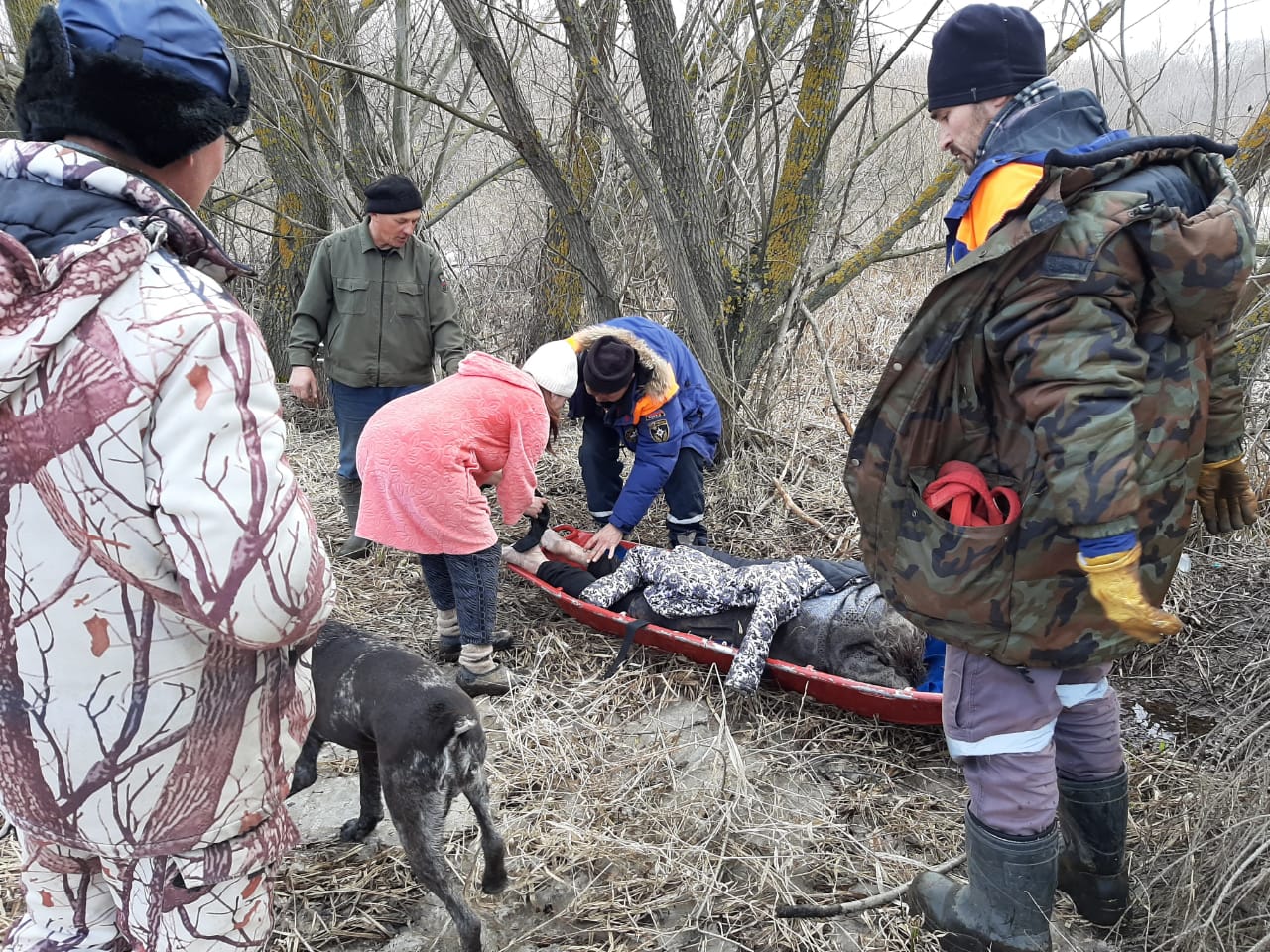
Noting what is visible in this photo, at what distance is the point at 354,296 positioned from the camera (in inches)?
185

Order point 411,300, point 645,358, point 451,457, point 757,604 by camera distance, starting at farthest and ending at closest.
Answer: point 411,300 → point 645,358 → point 757,604 → point 451,457

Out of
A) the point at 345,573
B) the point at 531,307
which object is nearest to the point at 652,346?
the point at 345,573

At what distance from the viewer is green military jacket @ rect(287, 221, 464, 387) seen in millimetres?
4688

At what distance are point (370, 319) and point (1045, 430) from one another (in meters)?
3.76

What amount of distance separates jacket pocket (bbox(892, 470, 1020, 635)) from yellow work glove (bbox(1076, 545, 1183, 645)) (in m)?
0.19

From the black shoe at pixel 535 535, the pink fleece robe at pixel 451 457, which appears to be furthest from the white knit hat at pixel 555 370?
the black shoe at pixel 535 535

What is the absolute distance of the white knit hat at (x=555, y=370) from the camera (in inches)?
151

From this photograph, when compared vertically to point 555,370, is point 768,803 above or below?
below

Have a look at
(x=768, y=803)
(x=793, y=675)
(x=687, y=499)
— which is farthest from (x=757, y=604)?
(x=687, y=499)

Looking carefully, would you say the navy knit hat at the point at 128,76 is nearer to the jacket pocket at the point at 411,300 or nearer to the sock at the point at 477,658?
the sock at the point at 477,658

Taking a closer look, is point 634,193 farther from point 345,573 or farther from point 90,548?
point 90,548

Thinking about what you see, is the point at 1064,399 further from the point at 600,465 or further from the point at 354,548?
the point at 354,548

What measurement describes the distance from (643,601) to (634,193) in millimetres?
3452

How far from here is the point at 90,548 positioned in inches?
46.4
